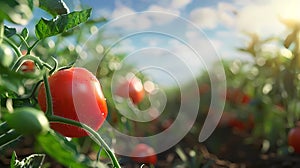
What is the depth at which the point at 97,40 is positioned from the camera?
239 cm

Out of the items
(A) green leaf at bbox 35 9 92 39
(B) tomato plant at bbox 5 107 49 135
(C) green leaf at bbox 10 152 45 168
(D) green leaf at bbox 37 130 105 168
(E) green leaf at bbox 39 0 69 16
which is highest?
(E) green leaf at bbox 39 0 69 16

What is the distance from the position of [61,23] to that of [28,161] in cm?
24

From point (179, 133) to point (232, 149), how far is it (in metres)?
0.34

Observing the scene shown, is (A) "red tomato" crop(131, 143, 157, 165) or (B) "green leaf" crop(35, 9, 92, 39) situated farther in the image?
(A) "red tomato" crop(131, 143, 157, 165)

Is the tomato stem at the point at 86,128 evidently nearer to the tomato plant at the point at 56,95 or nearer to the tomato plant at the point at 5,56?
the tomato plant at the point at 56,95

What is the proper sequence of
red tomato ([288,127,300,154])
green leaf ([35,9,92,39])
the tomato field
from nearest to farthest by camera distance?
the tomato field
green leaf ([35,9,92,39])
red tomato ([288,127,300,154])

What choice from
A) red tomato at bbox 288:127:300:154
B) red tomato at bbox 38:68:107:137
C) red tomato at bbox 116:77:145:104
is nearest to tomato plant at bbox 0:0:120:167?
red tomato at bbox 38:68:107:137

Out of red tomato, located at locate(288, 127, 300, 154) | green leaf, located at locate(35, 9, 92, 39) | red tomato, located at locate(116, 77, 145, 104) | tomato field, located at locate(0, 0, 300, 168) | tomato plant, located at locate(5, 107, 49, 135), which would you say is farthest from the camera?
red tomato, located at locate(288, 127, 300, 154)

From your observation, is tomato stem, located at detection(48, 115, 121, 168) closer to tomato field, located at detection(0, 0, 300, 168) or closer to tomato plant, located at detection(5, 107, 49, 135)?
tomato field, located at detection(0, 0, 300, 168)

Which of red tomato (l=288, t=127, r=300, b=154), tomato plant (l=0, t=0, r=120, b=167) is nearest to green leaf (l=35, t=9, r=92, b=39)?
tomato plant (l=0, t=0, r=120, b=167)

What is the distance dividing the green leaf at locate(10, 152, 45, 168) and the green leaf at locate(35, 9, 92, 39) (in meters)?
0.19

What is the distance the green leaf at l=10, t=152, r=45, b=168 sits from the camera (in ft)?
2.69

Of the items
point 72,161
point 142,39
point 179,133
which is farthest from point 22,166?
point 179,133

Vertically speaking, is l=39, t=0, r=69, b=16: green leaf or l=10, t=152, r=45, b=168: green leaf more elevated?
l=39, t=0, r=69, b=16: green leaf
